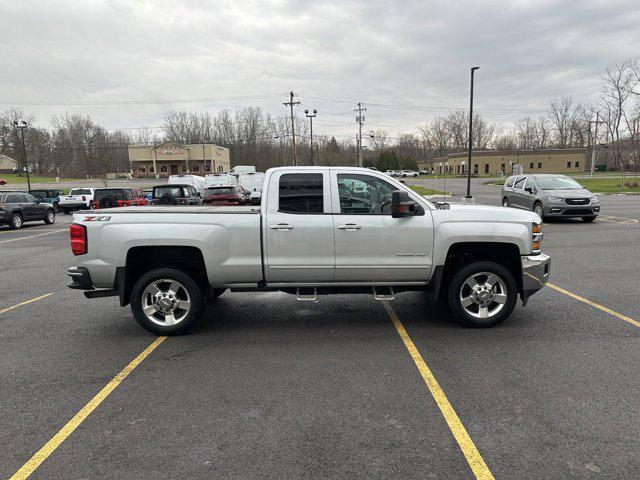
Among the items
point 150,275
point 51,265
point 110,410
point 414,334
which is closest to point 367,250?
point 414,334

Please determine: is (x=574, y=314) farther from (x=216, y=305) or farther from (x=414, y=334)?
(x=216, y=305)

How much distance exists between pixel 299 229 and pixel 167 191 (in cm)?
1791

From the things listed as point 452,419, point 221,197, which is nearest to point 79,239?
point 452,419

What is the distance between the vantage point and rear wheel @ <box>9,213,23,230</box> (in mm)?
19942

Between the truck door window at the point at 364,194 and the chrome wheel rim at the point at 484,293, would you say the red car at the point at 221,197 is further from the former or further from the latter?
the chrome wheel rim at the point at 484,293

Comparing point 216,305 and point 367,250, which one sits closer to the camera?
point 367,250

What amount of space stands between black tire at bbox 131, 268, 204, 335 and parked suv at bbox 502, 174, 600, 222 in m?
14.5

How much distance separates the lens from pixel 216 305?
680 cm

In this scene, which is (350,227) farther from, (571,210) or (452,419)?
(571,210)

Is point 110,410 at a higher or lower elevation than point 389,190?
lower

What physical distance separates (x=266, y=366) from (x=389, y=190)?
250 centimetres

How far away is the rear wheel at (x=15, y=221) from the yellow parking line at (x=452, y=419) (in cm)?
2084

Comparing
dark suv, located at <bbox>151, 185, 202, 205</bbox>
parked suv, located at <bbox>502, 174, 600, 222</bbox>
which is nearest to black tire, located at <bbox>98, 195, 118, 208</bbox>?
dark suv, located at <bbox>151, 185, 202, 205</bbox>

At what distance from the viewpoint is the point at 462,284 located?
5.36 m
